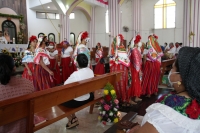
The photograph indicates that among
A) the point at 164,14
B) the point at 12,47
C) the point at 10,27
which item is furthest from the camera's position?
the point at 164,14

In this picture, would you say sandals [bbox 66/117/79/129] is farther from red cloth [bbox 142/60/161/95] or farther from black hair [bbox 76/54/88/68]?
red cloth [bbox 142/60/161/95]

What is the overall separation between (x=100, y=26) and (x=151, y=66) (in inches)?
520

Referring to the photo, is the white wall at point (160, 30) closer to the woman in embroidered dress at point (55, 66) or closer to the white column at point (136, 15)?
the white column at point (136, 15)

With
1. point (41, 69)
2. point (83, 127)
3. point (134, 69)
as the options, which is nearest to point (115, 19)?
point (134, 69)

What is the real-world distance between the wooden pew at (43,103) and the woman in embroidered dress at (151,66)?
2217 millimetres

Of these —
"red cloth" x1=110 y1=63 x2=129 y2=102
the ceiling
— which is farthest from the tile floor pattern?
the ceiling

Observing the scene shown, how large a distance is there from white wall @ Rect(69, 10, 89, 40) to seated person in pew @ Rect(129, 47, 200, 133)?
1652 cm

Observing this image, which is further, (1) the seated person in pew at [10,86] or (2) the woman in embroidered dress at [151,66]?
(2) the woman in embroidered dress at [151,66]

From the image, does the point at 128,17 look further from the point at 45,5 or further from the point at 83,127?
the point at 83,127

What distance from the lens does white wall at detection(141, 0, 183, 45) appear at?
522 inches

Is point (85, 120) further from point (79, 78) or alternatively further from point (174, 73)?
point (174, 73)

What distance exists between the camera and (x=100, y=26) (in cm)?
1717

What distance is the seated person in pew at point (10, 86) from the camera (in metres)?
1.68

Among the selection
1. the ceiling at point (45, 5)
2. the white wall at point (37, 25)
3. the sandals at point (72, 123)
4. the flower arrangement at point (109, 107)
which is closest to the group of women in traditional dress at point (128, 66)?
the flower arrangement at point (109, 107)
